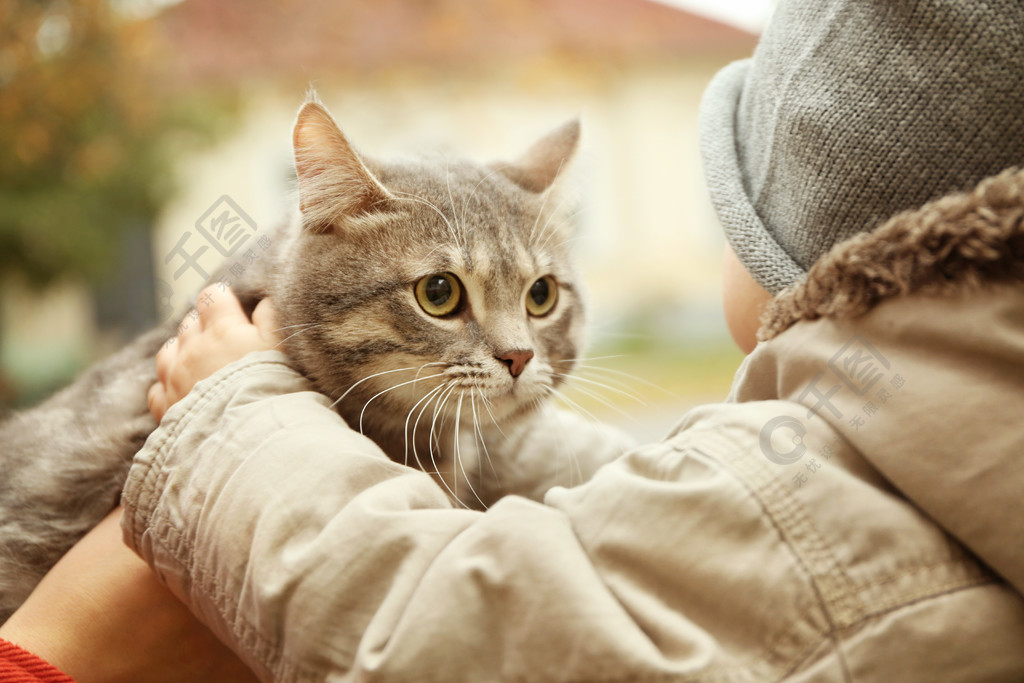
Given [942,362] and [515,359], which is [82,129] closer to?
[515,359]

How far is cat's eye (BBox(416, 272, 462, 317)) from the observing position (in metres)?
0.98

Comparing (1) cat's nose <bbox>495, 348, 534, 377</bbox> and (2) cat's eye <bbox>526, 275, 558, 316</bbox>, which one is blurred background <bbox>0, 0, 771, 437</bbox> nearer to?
(2) cat's eye <bbox>526, 275, 558, 316</bbox>

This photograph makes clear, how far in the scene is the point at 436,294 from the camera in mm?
986

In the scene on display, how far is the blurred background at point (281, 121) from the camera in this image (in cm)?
212

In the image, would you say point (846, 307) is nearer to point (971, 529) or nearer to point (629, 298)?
point (971, 529)

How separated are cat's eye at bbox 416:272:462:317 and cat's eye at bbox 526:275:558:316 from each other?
0.49ft

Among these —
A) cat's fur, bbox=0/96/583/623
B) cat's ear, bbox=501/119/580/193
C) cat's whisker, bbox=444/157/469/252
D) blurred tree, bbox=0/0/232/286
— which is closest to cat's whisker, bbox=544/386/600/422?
cat's fur, bbox=0/96/583/623

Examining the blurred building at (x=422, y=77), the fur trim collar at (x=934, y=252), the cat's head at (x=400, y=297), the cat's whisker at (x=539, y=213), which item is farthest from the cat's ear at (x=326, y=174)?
the blurred building at (x=422, y=77)

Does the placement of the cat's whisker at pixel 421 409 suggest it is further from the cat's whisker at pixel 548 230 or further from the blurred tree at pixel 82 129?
the blurred tree at pixel 82 129

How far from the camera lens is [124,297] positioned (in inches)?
96.3

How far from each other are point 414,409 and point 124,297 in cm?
189

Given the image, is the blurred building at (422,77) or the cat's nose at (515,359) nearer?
the cat's nose at (515,359)

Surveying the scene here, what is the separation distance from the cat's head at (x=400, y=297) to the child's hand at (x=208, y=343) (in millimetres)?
38

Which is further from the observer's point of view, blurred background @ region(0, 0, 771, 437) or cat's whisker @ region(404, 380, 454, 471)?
blurred background @ region(0, 0, 771, 437)
